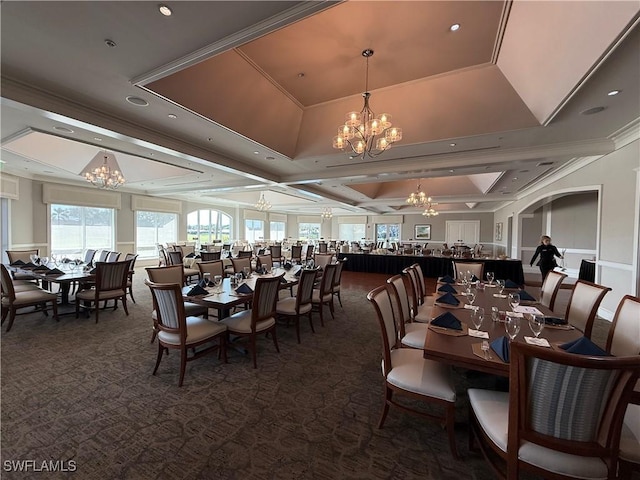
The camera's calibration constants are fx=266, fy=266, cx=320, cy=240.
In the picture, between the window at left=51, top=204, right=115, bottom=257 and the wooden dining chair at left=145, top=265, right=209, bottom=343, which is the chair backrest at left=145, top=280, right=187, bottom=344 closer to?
the wooden dining chair at left=145, top=265, right=209, bottom=343

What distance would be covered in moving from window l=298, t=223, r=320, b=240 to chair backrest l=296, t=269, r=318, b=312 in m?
16.3

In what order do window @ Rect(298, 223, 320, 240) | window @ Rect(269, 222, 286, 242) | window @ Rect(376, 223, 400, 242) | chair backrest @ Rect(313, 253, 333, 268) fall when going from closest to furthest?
chair backrest @ Rect(313, 253, 333, 268) → window @ Rect(376, 223, 400, 242) → window @ Rect(269, 222, 286, 242) → window @ Rect(298, 223, 320, 240)

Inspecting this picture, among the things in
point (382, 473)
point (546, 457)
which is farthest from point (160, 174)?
point (546, 457)

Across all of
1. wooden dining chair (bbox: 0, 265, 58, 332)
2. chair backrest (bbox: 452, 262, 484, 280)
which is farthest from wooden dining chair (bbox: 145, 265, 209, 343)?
chair backrest (bbox: 452, 262, 484, 280)

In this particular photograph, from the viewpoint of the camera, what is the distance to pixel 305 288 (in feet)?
12.5

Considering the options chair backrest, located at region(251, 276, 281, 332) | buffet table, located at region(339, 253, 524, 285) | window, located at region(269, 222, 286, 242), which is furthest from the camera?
window, located at region(269, 222, 286, 242)

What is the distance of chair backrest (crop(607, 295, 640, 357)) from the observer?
192cm

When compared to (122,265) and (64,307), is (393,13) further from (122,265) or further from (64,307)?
(64,307)

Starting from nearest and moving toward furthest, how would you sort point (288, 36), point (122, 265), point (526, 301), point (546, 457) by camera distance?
1. point (546, 457)
2. point (526, 301)
3. point (288, 36)
4. point (122, 265)

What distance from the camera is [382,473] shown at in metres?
1.69

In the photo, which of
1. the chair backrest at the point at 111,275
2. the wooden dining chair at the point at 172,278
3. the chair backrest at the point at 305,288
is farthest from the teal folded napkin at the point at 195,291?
the chair backrest at the point at 111,275

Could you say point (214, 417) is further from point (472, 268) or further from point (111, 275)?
point (472, 268)

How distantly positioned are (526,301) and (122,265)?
19.2ft

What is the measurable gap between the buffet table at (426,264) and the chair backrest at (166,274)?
7.62 m
